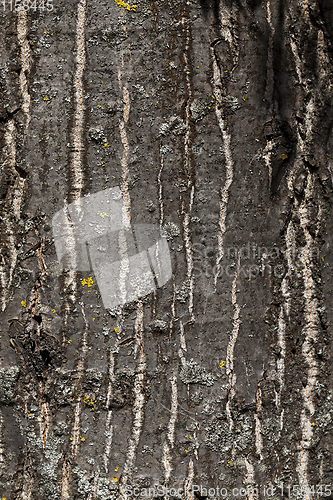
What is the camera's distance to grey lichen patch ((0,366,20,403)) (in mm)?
1228

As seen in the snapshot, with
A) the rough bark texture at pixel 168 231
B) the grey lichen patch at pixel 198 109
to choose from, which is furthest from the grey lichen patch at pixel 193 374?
the grey lichen patch at pixel 198 109

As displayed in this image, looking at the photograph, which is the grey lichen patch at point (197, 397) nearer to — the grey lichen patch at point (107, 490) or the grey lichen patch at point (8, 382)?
the grey lichen patch at point (107, 490)

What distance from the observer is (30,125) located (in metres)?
1.15

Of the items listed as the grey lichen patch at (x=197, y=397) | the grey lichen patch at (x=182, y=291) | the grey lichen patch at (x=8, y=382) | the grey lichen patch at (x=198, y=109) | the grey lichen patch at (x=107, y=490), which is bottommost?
the grey lichen patch at (x=107, y=490)

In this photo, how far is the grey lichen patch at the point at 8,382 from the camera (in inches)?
48.3

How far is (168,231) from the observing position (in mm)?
1145

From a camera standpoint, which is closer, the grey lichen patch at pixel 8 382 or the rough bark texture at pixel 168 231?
the rough bark texture at pixel 168 231

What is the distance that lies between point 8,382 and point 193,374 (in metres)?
0.60

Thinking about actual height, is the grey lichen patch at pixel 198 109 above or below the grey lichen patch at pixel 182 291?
above

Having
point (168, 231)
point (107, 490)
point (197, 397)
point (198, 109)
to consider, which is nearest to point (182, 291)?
point (168, 231)

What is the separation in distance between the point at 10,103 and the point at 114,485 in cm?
123

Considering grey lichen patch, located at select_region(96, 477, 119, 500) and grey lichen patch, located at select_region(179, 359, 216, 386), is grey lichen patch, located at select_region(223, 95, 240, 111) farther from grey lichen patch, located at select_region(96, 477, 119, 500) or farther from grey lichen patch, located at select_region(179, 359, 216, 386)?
grey lichen patch, located at select_region(96, 477, 119, 500)

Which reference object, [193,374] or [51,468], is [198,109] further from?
[51,468]

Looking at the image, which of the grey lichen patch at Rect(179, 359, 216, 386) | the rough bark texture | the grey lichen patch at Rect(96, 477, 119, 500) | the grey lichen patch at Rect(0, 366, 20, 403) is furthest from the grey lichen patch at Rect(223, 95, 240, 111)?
the grey lichen patch at Rect(96, 477, 119, 500)
